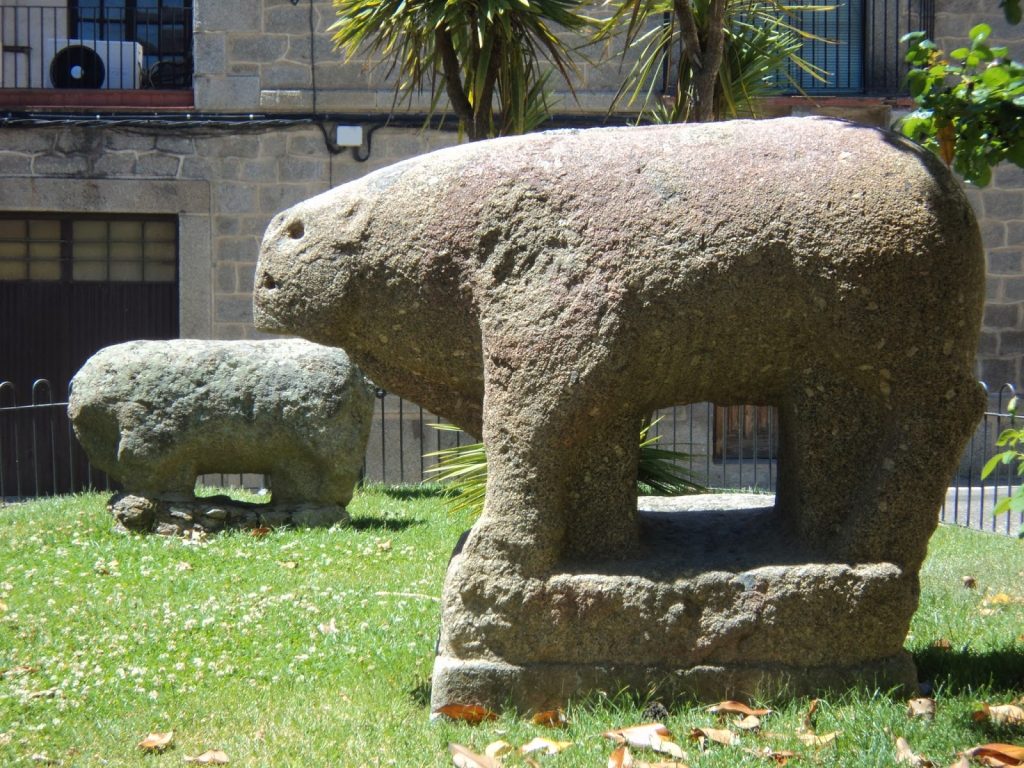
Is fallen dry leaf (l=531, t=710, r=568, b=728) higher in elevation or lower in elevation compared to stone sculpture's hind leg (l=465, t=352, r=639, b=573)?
lower

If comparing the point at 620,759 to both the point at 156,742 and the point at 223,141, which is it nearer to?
the point at 156,742

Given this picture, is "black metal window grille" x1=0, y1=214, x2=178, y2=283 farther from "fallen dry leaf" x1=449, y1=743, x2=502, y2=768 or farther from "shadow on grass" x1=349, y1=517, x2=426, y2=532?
"fallen dry leaf" x1=449, y1=743, x2=502, y2=768

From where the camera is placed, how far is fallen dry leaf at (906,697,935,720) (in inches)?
125

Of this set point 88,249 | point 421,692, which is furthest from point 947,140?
point 88,249

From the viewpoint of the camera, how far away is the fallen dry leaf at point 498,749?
9.95 ft

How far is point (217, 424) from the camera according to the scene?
6773 millimetres

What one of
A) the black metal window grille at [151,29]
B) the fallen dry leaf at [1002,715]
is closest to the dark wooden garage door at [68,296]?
the black metal window grille at [151,29]

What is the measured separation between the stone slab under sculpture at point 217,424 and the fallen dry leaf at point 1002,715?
4.53 metres

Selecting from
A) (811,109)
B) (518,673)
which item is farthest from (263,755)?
(811,109)

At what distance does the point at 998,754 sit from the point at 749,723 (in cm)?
64

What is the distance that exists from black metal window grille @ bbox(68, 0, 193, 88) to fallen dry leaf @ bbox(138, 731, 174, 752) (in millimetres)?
9479

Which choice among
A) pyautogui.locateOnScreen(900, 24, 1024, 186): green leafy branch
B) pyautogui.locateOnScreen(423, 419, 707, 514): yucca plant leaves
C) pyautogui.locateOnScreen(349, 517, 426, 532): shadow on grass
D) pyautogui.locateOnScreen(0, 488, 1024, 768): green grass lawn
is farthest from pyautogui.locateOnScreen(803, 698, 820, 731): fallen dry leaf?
pyautogui.locateOnScreen(349, 517, 426, 532): shadow on grass

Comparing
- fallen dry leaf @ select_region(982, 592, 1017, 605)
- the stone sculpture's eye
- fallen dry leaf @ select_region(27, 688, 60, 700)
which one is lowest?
fallen dry leaf @ select_region(27, 688, 60, 700)

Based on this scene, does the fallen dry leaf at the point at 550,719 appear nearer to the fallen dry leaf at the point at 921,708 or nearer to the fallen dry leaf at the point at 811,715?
the fallen dry leaf at the point at 811,715
